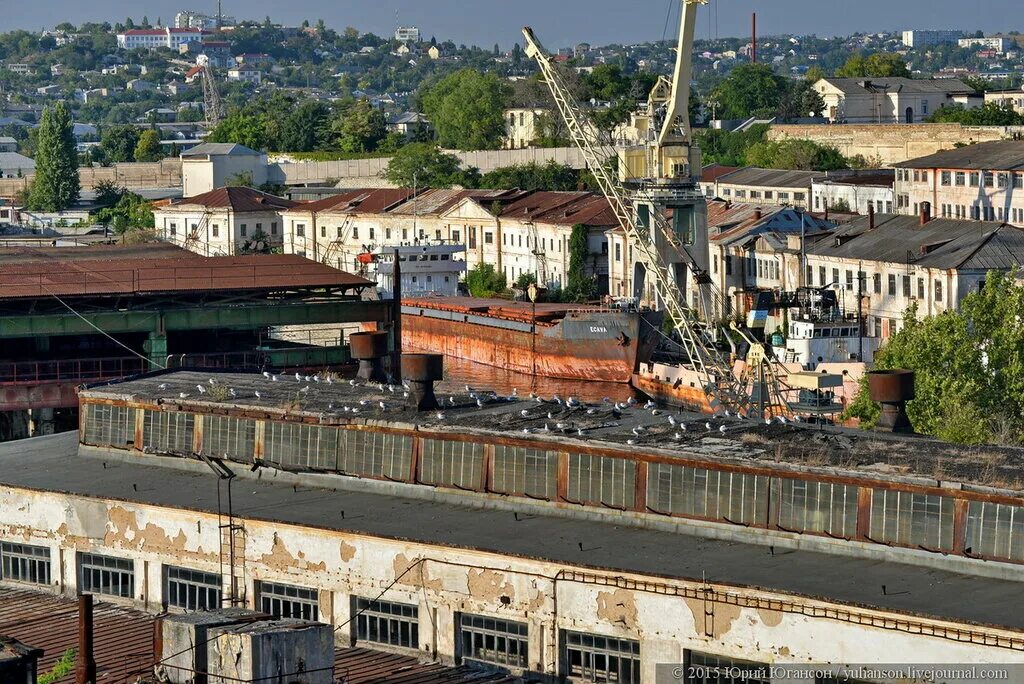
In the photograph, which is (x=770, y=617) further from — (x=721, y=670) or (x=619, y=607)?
(x=619, y=607)

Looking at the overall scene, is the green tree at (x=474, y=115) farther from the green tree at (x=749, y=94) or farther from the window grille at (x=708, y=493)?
the window grille at (x=708, y=493)

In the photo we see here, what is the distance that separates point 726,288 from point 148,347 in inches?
1552

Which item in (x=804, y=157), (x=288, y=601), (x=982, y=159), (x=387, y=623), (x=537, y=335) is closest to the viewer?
(x=387, y=623)

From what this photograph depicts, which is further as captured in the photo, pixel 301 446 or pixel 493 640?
pixel 301 446

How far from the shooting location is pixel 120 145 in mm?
188500

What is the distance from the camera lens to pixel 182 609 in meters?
31.0

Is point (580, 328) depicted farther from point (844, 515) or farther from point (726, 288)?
point (844, 515)

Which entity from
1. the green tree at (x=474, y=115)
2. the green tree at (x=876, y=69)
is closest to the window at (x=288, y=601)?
the green tree at (x=474, y=115)

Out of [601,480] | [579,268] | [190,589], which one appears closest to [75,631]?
[190,589]

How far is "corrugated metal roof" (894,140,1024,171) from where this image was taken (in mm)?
92062

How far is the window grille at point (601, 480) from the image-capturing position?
1163 inches

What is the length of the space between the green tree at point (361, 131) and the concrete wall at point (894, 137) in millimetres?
38680

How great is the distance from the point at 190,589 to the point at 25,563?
3565mm

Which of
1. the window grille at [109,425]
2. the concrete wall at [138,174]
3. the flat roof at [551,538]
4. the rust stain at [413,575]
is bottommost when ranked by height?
the rust stain at [413,575]
